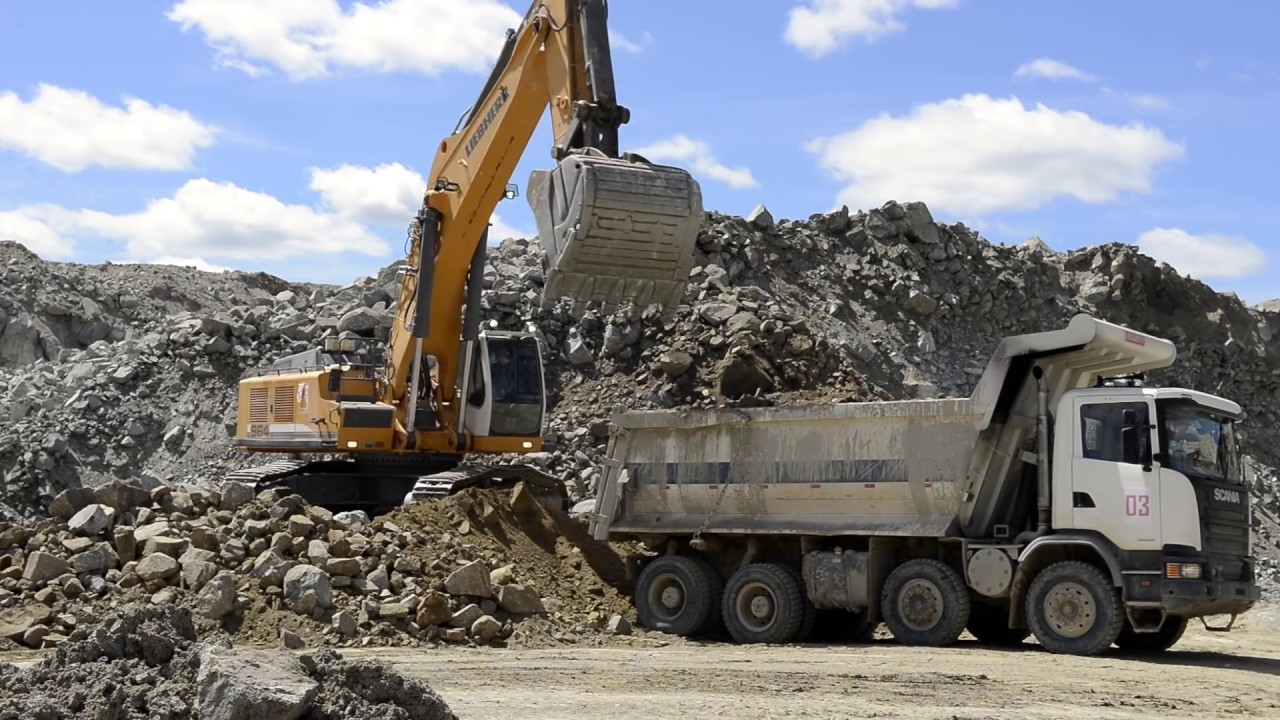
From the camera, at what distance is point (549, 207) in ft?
39.1

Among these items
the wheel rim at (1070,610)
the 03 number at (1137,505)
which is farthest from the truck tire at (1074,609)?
the 03 number at (1137,505)

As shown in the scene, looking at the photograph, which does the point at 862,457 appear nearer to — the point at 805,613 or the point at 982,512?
the point at 982,512

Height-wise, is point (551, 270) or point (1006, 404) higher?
→ point (551, 270)

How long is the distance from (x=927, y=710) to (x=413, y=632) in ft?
16.6

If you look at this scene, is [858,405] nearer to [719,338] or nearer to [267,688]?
[267,688]

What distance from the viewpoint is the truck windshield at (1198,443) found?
1206 cm

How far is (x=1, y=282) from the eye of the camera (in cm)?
4956

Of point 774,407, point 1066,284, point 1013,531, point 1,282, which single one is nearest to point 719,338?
point 774,407

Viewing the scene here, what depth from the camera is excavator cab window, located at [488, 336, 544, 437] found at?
57.6 ft

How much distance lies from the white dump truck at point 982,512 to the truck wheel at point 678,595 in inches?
0.7

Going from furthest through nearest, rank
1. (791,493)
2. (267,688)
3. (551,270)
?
1. (791,493)
2. (551,270)
3. (267,688)

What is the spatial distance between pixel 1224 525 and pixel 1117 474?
106 cm

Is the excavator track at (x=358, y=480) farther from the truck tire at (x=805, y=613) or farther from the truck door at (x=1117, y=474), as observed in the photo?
the truck door at (x=1117, y=474)

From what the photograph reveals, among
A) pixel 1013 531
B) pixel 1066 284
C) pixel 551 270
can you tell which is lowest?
pixel 1013 531
